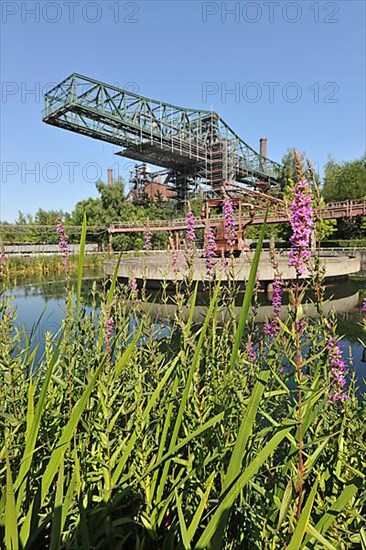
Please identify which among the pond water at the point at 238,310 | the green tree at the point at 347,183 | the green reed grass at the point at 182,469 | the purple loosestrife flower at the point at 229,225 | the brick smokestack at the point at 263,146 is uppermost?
the brick smokestack at the point at 263,146

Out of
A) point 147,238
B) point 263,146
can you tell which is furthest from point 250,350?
point 263,146

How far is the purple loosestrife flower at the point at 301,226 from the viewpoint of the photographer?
1173 mm

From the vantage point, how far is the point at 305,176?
128 cm

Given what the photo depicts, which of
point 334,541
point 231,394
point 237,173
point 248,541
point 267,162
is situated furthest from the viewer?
point 267,162

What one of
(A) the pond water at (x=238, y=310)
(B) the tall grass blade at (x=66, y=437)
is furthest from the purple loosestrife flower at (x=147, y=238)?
(A) the pond water at (x=238, y=310)

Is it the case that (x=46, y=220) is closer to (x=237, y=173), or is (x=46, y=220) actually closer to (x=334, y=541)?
(x=237, y=173)

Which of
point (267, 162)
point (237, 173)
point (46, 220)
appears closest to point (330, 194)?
point (237, 173)

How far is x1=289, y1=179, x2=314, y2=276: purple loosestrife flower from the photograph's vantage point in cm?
117

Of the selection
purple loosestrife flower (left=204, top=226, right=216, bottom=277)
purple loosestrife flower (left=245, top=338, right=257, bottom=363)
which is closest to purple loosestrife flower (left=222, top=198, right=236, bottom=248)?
purple loosestrife flower (left=204, top=226, right=216, bottom=277)

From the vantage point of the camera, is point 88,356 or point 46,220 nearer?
point 88,356

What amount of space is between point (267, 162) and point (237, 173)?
81.8ft

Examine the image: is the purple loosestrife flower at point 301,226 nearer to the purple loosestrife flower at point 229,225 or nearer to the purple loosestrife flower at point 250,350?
the purple loosestrife flower at point 250,350

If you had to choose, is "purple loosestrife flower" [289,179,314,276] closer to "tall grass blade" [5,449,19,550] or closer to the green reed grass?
the green reed grass

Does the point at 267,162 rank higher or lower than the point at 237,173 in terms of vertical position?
higher
